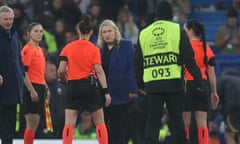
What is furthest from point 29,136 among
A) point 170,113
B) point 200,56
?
point 200,56

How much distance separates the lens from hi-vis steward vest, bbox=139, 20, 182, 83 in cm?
1302

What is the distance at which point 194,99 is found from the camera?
1458 centimetres

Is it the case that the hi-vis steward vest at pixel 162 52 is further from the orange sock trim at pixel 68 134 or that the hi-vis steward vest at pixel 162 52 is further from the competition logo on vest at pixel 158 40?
the orange sock trim at pixel 68 134

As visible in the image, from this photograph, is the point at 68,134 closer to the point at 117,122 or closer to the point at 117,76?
the point at 117,122

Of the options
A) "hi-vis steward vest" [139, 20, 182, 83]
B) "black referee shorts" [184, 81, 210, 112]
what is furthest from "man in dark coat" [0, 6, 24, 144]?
"black referee shorts" [184, 81, 210, 112]

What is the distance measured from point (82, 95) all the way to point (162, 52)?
144cm

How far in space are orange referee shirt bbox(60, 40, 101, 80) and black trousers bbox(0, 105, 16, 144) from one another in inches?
38.8

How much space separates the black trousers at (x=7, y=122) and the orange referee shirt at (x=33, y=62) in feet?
3.62

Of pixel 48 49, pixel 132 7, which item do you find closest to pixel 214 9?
pixel 132 7

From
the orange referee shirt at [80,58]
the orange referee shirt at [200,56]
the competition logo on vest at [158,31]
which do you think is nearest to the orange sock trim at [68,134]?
the orange referee shirt at [80,58]

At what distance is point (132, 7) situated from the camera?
74.6 feet

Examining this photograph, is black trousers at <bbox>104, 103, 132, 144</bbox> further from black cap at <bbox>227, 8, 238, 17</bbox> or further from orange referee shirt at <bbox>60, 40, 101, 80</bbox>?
black cap at <bbox>227, 8, 238, 17</bbox>

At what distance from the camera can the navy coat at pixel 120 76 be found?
14969mm

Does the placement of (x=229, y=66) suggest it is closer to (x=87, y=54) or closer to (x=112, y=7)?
(x=112, y=7)
